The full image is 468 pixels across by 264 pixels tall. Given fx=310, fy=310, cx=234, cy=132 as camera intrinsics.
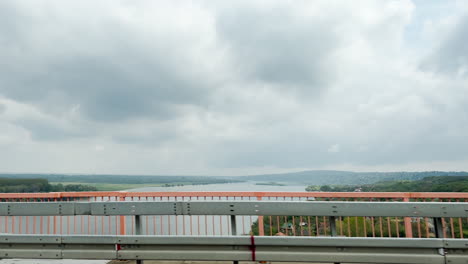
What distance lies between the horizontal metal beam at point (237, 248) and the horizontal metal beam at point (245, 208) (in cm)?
35

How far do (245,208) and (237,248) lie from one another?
508mm

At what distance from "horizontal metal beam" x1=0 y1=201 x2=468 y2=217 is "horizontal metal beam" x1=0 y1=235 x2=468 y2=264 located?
1.13 feet

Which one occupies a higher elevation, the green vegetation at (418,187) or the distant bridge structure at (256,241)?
the distant bridge structure at (256,241)

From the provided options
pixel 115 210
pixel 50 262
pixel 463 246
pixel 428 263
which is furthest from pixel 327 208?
pixel 50 262

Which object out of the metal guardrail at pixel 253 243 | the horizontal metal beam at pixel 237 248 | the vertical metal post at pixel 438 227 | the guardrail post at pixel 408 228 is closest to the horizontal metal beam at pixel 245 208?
the metal guardrail at pixel 253 243

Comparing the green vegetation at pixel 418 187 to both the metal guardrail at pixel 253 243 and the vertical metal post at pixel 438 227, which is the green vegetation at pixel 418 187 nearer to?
the vertical metal post at pixel 438 227

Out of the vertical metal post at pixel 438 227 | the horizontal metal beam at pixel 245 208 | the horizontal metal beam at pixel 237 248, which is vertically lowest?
the horizontal metal beam at pixel 237 248

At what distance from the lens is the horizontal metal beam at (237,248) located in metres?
3.53

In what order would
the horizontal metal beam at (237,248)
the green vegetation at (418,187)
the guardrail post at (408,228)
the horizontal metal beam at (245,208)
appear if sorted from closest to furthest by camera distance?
the horizontal metal beam at (237,248) → the horizontal metal beam at (245,208) → the guardrail post at (408,228) → the green vegetation at (418,187)

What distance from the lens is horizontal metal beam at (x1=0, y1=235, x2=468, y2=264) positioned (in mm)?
3527

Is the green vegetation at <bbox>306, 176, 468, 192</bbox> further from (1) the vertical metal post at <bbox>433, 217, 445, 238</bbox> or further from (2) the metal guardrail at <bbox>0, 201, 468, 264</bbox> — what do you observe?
(2) the metal guardrail at <bbox>0, 201, 468, 264</bbox>

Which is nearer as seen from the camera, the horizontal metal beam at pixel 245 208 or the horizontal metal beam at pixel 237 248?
the horizontal metal beam at pixel 237 248

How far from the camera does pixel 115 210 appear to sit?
4.14 m

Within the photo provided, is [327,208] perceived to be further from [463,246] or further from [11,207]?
[11,207]
